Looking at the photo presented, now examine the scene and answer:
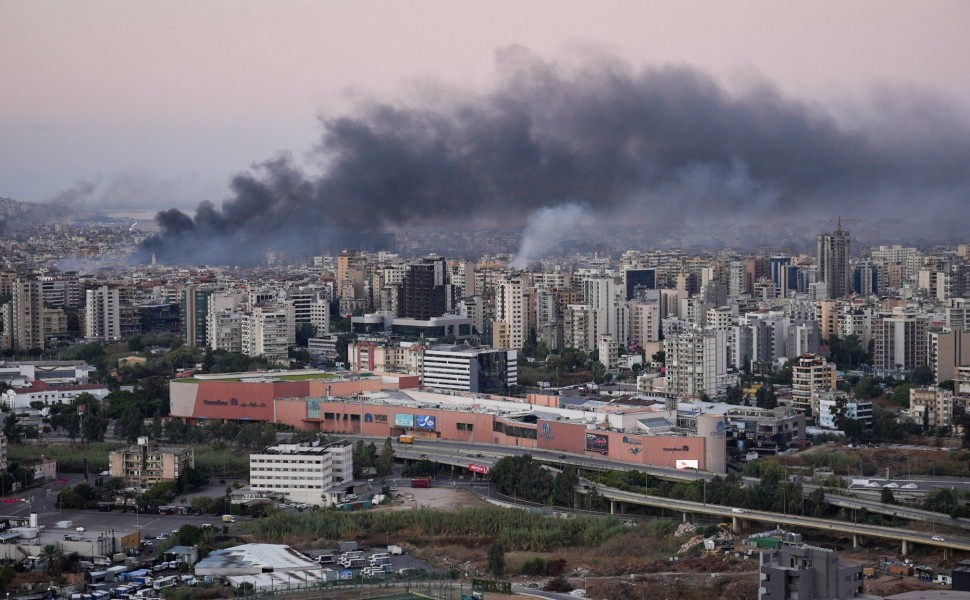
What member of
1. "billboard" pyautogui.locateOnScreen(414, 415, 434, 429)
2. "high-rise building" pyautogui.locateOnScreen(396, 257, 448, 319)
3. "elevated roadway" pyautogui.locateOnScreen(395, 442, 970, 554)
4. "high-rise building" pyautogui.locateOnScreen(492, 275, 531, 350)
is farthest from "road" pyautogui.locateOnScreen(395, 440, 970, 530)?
"high-rise building" pyautogui.locateOnScreen(396, 257, 448, 319)

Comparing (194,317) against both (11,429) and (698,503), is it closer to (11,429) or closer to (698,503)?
(11,429)

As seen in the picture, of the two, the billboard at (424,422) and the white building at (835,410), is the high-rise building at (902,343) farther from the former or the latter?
the billboard at (424,422)

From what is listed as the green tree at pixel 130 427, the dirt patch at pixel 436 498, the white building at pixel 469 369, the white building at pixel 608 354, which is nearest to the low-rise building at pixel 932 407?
the white building at pixel 469 369

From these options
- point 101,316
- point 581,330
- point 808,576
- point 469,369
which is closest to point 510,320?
point 581,330

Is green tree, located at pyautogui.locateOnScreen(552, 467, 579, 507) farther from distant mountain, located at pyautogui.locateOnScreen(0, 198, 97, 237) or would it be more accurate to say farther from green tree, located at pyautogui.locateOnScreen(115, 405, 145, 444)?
distant mountain, located at pyautogui.locateOnScreen(0, 198, 97, 237)

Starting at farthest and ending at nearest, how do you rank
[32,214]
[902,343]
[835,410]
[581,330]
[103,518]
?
[32,214] < [581,330] < [902,343] < [835,410] < [103,518]

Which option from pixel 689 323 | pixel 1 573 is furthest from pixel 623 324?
pixel 1 573
